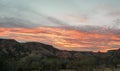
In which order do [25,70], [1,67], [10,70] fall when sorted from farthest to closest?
[25,70], [10,70], [1,67]

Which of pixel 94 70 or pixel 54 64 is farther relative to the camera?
pixel 54 64

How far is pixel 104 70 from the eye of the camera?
447ft

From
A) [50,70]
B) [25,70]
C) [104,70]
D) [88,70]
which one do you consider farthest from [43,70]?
[104,70]

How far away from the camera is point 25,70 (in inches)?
4825

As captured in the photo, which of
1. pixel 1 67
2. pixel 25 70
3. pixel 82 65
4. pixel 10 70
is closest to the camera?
pixel 1 67

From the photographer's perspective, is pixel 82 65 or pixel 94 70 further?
pixel 82 65

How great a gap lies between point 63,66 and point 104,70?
31719 millimetres

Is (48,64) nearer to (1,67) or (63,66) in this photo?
(63,66)

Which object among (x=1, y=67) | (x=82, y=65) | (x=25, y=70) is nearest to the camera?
(x=1, y=67)

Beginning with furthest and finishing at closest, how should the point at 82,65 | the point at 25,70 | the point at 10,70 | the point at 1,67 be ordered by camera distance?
the point at 82,65, the point at 25,70, the point at 10,70, the point at 1,67

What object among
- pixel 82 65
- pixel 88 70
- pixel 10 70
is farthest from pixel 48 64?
pixel 10 70

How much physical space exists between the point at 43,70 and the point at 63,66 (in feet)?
90.1

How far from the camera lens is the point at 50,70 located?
439 feet

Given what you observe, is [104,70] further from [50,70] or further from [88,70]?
[50,70]
